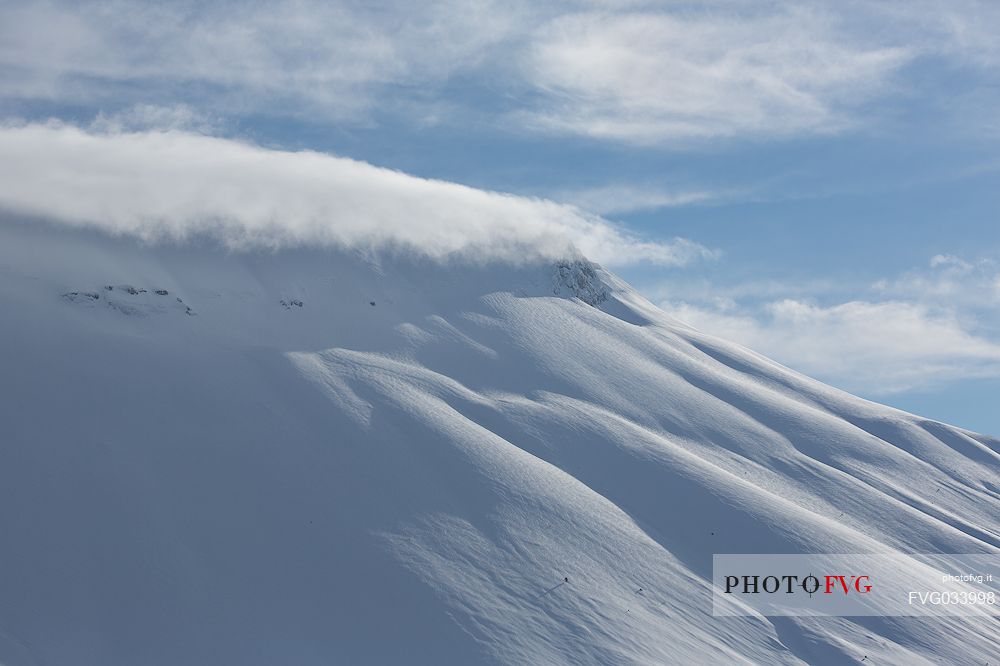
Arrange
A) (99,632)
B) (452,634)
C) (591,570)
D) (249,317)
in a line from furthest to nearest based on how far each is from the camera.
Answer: (249,317), (591,570), (452,634), (99,632)

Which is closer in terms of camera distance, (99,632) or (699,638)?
(99,632)

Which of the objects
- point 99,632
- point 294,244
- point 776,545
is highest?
point 294,244

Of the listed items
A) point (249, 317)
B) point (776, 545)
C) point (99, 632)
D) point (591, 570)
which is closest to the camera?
point (99, 632)

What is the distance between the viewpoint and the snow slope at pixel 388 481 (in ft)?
127

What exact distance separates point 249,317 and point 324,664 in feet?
121

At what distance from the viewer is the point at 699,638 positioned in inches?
1625

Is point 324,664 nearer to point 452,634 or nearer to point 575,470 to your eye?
point 452,634

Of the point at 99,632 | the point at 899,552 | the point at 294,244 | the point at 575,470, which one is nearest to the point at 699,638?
the point at 575,470

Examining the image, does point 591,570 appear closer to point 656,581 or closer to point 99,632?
point 656,581

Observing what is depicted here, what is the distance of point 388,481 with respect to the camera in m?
49.7

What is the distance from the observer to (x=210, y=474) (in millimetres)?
47219

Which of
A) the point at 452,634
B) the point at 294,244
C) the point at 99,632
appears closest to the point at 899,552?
the point at 452,634

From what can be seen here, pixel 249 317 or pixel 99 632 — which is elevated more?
pixel 249 317

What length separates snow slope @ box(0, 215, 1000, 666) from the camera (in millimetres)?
38750
